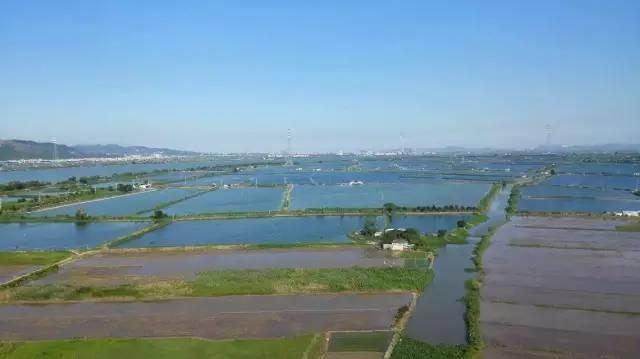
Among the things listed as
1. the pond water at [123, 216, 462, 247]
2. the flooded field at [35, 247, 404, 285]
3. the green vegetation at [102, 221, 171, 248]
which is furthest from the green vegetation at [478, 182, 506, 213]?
the green vegetation at [102, 221, 171, 248]

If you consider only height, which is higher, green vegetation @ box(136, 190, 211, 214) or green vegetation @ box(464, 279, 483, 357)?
green vegetation @ box(136, 190, 211, 214)

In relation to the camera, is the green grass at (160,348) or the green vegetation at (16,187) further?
the green vegetation at (16,187)

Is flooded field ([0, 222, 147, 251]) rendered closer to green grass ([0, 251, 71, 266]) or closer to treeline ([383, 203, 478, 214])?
green grass ([0, 251, 71, 266])

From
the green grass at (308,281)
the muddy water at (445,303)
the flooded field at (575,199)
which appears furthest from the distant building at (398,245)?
the flooded field at (575,199)

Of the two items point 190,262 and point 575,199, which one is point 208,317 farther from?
point 575,199

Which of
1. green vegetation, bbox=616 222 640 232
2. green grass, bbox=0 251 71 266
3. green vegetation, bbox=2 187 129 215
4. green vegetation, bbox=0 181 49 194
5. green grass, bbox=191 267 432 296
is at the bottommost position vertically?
green grass, bbox=0 251 71 266

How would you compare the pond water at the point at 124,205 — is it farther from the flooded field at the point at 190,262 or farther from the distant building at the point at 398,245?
the distant building at the point at 398,245
